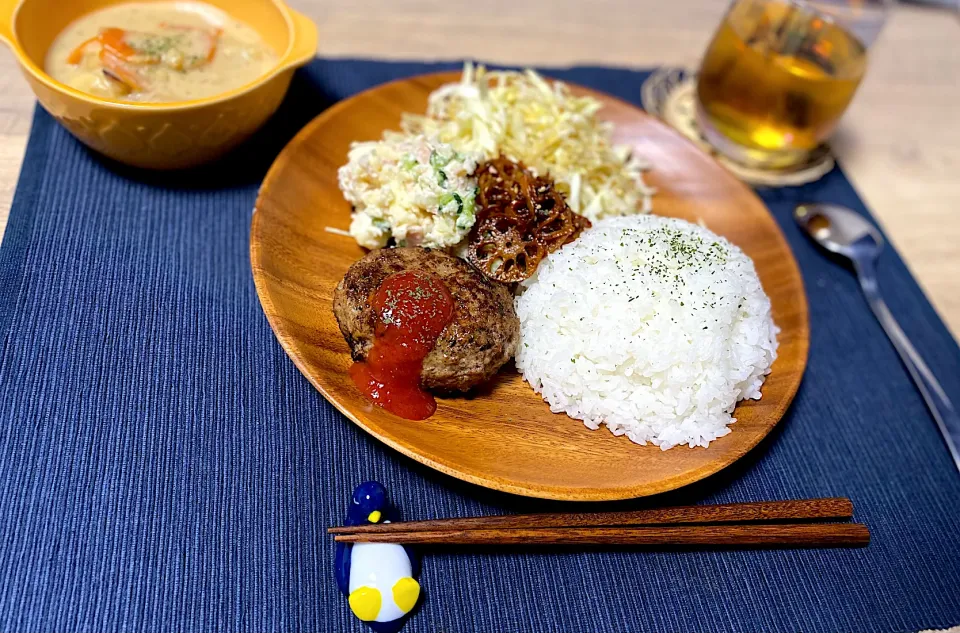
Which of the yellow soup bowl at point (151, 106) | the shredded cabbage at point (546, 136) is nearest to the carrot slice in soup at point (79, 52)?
the yellow soup bowl at point (151, 106)

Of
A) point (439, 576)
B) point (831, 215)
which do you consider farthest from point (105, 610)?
point (831, 215)

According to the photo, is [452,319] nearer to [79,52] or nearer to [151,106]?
[151,106]

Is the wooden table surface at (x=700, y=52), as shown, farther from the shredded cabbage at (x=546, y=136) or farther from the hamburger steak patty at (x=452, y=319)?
the hamburger steak patty at (x=452, y=319)

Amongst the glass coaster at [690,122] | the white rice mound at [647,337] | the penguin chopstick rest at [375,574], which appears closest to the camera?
the penguin chopstick rest at [375,574]

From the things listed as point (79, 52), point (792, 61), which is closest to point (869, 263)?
point (792, 61)

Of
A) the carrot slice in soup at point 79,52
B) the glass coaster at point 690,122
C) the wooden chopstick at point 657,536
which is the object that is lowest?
the wooden chopstick at point 657,536
